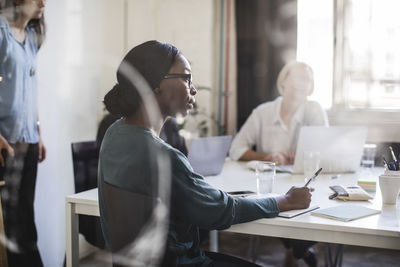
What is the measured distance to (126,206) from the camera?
3.96ft


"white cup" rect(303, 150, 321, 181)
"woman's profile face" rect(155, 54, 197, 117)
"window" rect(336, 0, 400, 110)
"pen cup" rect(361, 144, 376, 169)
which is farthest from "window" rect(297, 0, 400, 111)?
"woman's profile face" rect(155, 54, 197, 117)

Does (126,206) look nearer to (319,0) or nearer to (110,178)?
(110,178)

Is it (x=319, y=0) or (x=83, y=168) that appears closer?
(x=83, y=168)

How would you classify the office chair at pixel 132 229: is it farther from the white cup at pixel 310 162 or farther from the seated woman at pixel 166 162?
the white cup at pixel 310 162

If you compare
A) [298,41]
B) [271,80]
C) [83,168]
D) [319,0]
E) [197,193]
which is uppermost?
[319,0]

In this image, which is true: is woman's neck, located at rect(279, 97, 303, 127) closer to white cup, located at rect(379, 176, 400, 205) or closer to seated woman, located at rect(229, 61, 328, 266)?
seated woman, located at rect(229, 61, 328, 266)

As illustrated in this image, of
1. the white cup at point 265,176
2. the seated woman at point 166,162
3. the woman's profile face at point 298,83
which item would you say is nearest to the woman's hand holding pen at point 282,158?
the woman's profile face at point 298,83

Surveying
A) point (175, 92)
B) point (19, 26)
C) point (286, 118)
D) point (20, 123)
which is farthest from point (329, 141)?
point (19, 26)

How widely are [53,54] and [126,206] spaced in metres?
1.97

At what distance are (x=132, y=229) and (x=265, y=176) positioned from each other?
719 millimetres

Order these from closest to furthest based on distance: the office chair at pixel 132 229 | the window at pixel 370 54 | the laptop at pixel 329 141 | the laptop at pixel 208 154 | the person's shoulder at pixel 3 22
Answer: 1. the office chair at pixel 132 229
2. the laptop at pixel 208 154
3. the laptop at pixel 329 141
4. the person's shoulder at pixel 3 22
5. the window at pixel 370 54

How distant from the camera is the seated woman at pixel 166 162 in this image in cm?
126

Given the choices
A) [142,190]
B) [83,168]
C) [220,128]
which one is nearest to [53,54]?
[83,168]

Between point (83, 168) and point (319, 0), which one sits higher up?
point (319, 0)
